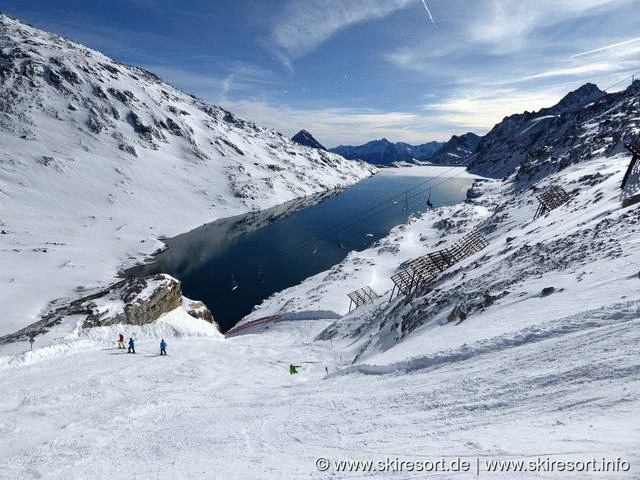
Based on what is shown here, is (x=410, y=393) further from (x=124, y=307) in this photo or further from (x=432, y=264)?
(x=124, y=307)

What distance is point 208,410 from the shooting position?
15.6 meters

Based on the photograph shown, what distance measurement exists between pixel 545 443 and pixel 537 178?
94116 millimetres

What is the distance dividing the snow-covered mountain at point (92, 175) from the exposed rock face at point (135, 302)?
1788 cm

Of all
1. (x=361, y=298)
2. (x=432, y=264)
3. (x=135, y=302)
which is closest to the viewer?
(x=432, y=264)

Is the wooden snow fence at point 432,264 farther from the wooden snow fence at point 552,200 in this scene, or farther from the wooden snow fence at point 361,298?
the wooden snow fence at point 552,200

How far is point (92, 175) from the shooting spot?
124 m

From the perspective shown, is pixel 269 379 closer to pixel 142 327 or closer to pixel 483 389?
pixel 483 389

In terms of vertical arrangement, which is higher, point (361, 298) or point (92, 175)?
point (92, 175)

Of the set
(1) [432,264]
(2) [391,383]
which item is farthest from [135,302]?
(2) [391,383]

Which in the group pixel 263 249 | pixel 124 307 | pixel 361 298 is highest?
pixel 263 249

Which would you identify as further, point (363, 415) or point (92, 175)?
point (92, 175)

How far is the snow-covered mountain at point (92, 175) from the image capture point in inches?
2672

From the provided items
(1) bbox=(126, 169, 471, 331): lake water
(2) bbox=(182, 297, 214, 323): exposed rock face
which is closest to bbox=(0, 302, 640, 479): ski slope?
(2) bbox=(182, 297, 214, 323): exposed rock face

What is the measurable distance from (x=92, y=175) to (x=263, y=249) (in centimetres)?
7538
